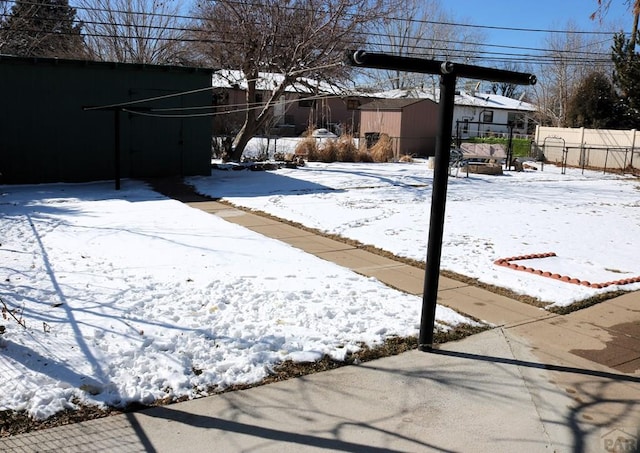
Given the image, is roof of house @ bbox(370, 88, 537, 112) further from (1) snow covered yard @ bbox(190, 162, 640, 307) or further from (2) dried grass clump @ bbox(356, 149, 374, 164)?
(1) snow covered yard @ bbox(190, 162, 640, 307)

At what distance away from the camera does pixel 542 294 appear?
6391mm

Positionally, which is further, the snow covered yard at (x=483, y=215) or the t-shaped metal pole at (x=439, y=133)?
the snow covered yard at (x=483, y=215)

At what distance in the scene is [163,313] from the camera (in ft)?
16.9

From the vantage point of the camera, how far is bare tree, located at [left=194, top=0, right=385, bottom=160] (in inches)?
744

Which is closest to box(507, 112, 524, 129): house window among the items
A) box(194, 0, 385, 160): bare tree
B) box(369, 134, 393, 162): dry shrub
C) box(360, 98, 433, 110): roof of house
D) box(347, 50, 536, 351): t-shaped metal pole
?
box(360, 98, 433, 110): roof of house

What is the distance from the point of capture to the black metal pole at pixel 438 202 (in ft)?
14.6

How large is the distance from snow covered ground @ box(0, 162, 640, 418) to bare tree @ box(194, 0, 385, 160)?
283 inches

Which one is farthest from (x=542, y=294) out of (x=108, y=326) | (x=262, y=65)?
(x=262, y=65)

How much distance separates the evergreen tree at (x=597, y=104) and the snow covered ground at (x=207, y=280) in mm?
19369

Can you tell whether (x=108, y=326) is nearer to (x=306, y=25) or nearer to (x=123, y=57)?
(x=306, y=25)

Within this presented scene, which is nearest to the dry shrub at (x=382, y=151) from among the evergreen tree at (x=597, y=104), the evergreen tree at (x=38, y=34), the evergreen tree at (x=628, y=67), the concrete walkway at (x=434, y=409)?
the evergreen tree at (x=628, y=67)

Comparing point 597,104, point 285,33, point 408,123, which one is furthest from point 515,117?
point 285,33

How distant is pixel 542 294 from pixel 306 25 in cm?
1474

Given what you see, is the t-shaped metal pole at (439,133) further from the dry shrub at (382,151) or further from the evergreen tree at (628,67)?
the evergreen tree at (628,67)
